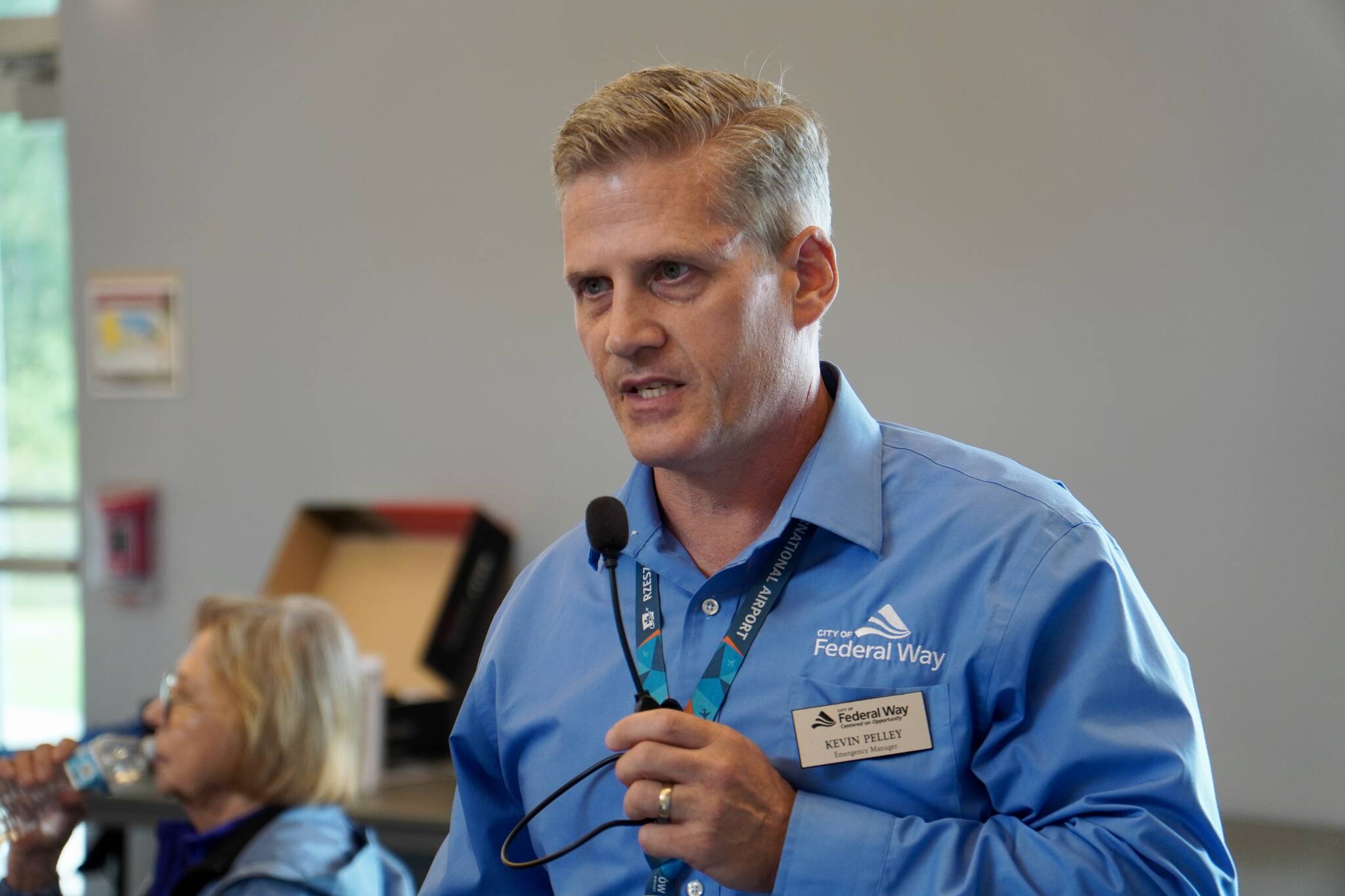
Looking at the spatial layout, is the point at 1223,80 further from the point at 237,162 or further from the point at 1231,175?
the point at 237,162

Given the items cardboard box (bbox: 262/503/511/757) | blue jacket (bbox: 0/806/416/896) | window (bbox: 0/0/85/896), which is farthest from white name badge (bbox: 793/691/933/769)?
window (bbox: 0/0/85/896)

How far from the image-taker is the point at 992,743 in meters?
1.19

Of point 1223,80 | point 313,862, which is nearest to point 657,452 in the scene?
point 313,862

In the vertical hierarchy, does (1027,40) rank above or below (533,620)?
above

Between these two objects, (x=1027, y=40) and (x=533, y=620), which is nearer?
(x=533, y=620)

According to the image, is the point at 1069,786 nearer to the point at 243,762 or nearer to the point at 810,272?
the point at 810,272

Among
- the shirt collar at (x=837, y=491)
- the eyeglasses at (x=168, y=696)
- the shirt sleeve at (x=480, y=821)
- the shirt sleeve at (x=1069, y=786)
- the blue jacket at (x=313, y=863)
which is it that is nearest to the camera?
the shirt sleeve at (x=1069, y=786)

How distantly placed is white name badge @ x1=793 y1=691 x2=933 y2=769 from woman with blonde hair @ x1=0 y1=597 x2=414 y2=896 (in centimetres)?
121

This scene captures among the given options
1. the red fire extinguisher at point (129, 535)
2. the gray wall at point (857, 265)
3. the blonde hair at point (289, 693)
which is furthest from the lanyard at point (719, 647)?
the red fire extinguisher at point (129, 535)

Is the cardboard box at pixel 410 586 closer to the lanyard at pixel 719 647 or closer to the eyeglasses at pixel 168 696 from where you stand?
the eyeglasses at pixel 168 696

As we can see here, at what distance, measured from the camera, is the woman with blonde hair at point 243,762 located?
220 cm

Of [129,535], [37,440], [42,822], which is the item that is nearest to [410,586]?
[129,535]

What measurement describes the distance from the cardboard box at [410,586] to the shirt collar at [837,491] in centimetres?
201

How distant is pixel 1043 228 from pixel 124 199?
298 centimetres
